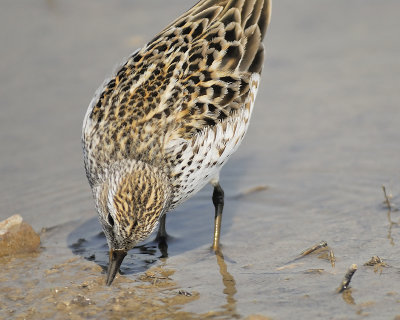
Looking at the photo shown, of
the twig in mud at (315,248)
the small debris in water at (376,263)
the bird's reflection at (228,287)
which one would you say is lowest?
the bird's reflection at (228,287)

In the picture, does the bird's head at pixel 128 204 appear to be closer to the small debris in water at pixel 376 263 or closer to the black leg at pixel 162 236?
the black leg at pixel 162 236

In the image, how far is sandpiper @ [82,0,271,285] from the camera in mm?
7586

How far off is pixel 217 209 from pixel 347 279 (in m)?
2.33

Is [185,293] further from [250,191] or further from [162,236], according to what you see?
[250,191]

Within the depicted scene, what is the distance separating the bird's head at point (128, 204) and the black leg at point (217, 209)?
1.01 metres

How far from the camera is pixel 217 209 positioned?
9.03 metres

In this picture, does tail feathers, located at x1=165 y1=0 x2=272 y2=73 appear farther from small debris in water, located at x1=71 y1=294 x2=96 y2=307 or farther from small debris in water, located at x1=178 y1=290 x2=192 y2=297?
small debris in water, located at x1=71 y1=294 x2=96 y2=307

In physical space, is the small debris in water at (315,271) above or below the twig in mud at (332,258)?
below

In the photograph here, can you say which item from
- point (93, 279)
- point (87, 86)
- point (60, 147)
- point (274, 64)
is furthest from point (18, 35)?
point (93, 279)

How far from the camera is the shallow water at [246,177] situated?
24.1 feet

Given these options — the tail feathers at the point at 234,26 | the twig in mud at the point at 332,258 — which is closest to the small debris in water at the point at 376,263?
the twig in mud at the point at 332,258

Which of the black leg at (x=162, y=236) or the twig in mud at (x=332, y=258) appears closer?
the twig in mud at (x=332, y=258)

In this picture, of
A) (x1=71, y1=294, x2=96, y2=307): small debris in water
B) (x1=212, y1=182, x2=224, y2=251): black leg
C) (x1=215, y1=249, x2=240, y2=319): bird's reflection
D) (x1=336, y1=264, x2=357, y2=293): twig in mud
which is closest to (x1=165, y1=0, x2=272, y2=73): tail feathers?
(x1=212, y1=182, x2=224, y2=251): black leg

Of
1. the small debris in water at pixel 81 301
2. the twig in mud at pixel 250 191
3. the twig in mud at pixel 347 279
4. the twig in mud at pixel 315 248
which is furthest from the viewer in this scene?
the twig in mud at pixel 250 191
